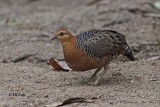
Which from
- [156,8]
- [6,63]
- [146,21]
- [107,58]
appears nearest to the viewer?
[107,58]

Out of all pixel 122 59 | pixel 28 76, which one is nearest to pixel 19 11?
pixel 122 59

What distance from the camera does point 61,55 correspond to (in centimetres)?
885

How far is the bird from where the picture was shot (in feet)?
22.1

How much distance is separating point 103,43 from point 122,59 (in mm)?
1575

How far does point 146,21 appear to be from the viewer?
11.6 m

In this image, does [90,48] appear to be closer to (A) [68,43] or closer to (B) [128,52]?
(A) [68,43]

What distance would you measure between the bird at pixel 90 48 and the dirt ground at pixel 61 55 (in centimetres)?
25

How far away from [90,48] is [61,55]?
206 cm

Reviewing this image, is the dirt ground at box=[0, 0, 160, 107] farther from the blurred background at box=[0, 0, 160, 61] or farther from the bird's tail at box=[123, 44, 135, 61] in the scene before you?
the bird's tail at box=[123, 44, 135, 61]

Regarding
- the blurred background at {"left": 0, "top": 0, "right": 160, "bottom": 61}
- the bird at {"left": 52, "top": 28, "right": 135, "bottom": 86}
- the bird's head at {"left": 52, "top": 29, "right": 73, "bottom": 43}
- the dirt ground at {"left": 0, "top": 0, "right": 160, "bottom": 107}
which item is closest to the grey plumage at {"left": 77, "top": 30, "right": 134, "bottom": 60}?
the bird at {"left": 52, "top": 28, "right": 135, "bottom": 86}

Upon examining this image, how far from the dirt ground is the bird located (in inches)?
10.0

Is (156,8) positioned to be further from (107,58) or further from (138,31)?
(107,58)

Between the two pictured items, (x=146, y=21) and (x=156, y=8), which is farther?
(x=156, y=8)

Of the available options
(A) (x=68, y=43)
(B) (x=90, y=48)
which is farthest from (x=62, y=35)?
(B) (x=90, y=48)
